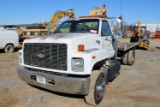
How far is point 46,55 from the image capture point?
5055mm

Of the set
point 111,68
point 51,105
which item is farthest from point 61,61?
point 111,68

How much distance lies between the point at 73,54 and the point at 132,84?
3.34m

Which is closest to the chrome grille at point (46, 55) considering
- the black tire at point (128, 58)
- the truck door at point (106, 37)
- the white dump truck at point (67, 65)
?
the white dump truck at point (67, 65)

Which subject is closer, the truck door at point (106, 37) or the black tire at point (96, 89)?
the black tire at point (96, 89)

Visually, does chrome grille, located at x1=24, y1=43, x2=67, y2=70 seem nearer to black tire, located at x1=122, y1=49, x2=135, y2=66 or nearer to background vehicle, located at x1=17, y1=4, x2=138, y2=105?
background vehicle, located at x1=17, y1=4, x2=138, y2=105

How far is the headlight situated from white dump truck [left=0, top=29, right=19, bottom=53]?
41.4 ft

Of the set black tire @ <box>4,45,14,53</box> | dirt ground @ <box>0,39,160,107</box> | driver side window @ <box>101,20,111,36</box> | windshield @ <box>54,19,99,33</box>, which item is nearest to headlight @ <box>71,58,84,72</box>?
dirt ground @ <box>0,39,160,107</box>

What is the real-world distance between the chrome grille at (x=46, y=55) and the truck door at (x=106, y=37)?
6.06 ft

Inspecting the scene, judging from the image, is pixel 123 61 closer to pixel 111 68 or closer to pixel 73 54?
pixel 111 68

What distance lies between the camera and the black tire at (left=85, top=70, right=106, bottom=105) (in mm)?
4918

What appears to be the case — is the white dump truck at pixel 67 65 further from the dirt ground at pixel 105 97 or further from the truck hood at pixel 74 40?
the dirt ground at pixel 105 97

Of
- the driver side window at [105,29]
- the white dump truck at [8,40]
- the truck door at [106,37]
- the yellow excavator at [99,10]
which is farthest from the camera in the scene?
the white dump truck at [8,40]

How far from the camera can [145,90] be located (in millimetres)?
6535

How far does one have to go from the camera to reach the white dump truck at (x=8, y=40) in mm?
16011
